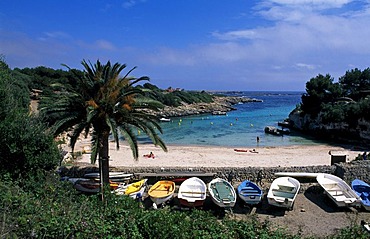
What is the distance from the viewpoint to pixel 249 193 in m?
14.4

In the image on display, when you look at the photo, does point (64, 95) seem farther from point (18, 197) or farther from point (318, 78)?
point (318, 78)

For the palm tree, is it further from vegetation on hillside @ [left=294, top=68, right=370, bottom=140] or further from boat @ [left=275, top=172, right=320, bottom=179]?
vegetation on hillside @ [left=294, top=68, right=370, bottom=140]

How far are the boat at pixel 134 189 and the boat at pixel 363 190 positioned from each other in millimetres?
10189

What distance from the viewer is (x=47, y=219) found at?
18.0ft

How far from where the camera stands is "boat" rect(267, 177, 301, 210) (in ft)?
44.4

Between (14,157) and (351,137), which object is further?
(351,137)

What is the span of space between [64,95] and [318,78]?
45350mm

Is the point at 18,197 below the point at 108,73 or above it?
below

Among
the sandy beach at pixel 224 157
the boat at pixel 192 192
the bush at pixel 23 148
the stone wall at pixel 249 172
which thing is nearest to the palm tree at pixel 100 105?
the bush at pixel 23 148

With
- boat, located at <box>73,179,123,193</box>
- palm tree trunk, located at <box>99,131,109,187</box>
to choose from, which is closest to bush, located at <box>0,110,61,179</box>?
palm tree trunk, located at <box>99,131,109,187</box>

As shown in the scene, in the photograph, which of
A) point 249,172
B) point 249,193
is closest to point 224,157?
point 249,172

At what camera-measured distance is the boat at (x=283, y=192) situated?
44.4 ft

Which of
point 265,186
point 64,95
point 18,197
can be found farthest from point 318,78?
point 18,197

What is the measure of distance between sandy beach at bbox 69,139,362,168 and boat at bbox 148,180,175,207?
612cm
